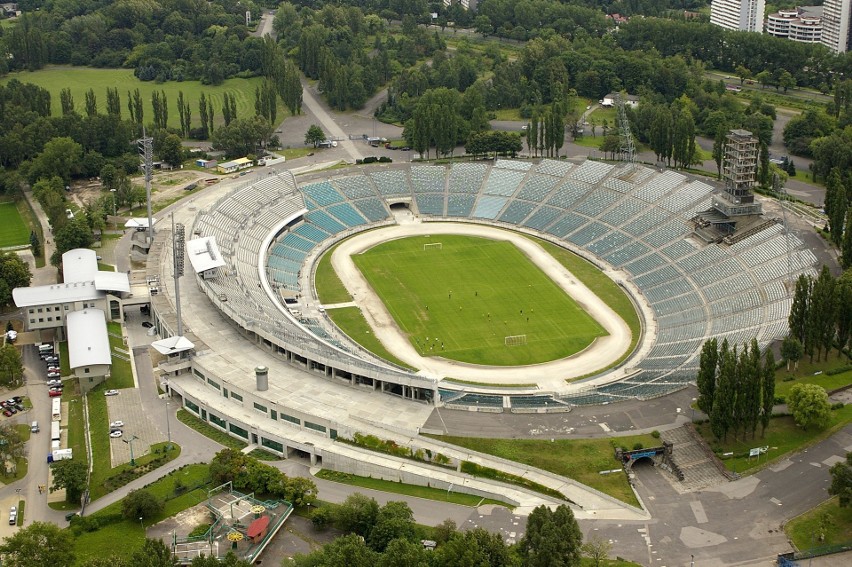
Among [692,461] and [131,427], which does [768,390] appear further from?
[131,427]

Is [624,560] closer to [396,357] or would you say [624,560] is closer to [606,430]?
[606,430]

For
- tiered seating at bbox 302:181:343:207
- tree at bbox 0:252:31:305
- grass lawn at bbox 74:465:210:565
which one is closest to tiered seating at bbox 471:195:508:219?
tiered seating at bbox 302:181:343:207

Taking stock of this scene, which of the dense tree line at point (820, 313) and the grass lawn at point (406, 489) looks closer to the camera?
the grass lawn at point (406, 489)

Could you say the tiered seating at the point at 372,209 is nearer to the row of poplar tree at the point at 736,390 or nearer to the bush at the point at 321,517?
the row of poplar tree at the point at 736,390

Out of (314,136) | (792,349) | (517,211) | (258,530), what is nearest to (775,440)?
(792,349)

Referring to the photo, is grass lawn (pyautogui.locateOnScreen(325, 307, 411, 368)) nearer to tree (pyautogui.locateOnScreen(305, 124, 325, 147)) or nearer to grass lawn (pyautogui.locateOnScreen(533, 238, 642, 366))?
grass lawn (pyautogui.locateOnScreen(533, 238, 642, 366))

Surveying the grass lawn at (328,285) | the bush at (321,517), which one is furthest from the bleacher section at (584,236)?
the bush at (321,517)
